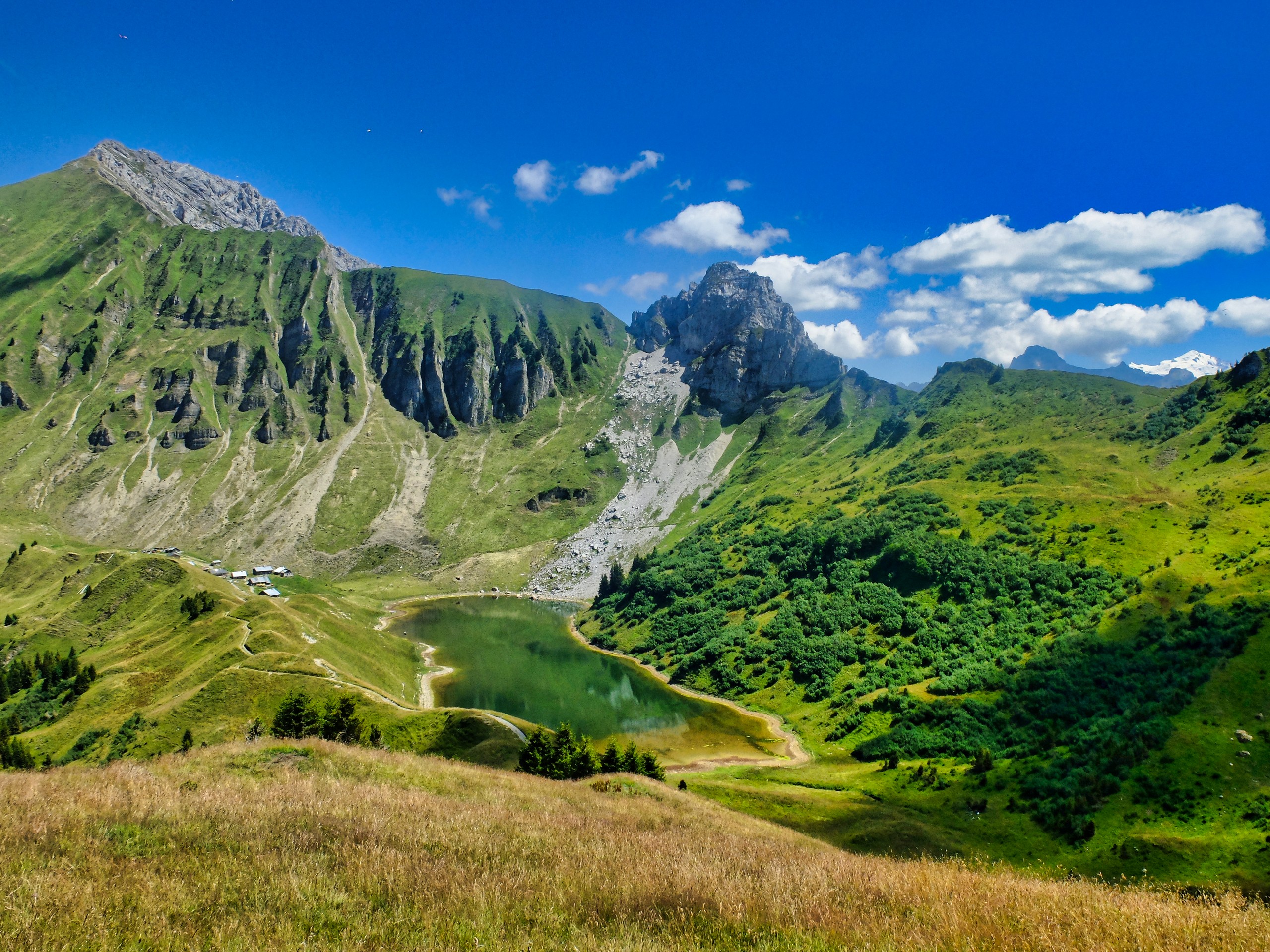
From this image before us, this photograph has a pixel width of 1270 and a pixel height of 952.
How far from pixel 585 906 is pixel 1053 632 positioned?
85.5 m

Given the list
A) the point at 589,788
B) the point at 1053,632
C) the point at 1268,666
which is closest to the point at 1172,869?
the point at 1268,666

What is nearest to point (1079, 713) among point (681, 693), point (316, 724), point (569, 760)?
point (569, 760)

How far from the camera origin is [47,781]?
12.0 meters

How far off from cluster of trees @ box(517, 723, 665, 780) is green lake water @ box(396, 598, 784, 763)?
3037cm

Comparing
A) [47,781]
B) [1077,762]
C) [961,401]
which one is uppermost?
[961,401]

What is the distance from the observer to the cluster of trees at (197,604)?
73.1 meters

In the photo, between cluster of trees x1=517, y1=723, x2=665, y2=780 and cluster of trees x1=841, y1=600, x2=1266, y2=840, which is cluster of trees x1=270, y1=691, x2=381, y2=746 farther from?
cluster of trees x1=841, y1=600, x2=1266, y2=840

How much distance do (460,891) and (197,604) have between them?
3392 inches

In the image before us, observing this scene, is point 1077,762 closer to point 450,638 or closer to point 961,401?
point 450,638

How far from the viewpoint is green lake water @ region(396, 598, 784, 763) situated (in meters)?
76.8

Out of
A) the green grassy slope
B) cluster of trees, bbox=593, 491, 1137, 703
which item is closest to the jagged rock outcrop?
cluster of trees, bbox=593, 491, 1137, 703

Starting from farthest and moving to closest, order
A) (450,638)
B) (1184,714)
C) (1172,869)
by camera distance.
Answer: (450,638) < (1184,714) < (1172,869)

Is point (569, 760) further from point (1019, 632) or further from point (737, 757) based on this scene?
point (1019, 632)

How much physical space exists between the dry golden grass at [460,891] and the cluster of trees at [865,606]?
72.3 meters
